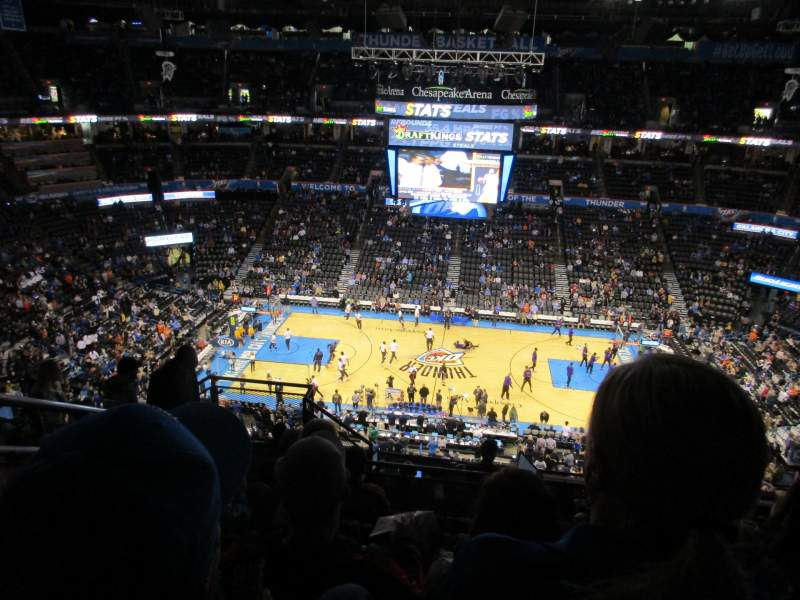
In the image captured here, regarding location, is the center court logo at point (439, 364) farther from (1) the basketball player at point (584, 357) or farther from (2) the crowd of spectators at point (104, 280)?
(2) the crowd of spectators at point (104, 280)

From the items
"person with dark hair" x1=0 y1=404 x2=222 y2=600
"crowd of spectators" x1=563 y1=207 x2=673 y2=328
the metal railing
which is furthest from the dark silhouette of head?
"crowd of spectators" x1=563 y1=207 x2=673 y2=328

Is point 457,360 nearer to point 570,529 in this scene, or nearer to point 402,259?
point 402,259

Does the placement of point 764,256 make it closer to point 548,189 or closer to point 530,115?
point 548,189

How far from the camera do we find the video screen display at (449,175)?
2402cm

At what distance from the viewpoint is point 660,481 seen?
3.92 ft

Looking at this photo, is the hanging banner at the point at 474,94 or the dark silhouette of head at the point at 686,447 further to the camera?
the hanging banner at the point at 474,94

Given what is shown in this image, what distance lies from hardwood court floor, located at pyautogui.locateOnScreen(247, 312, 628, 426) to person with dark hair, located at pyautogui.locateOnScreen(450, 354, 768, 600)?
20972 millimetres

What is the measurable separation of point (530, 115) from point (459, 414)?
12524mm

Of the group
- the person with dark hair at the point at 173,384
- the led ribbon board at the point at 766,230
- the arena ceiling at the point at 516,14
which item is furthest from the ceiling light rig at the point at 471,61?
the led ribbon board at the point at 766,230

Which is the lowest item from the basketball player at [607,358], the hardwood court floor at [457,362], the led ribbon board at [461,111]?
the hardwood court floor at [457,362]

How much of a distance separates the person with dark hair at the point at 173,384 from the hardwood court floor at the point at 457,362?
17617 millimetres

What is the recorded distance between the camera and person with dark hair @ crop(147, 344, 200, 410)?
14.7ft

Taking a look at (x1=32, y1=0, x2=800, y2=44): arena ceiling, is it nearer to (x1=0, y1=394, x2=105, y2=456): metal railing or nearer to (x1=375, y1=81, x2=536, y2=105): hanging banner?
(x1=375, y1=81, x2=536, y2=105): hanging banner

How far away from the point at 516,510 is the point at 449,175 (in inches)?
896
